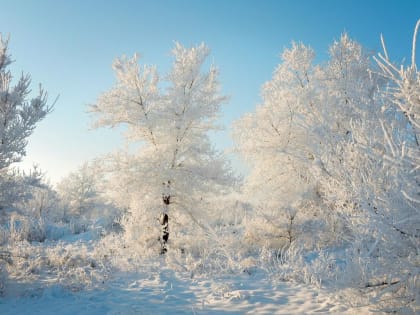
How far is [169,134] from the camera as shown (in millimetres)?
8844

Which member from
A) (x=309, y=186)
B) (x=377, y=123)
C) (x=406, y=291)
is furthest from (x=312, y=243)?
(x=377, y=123)

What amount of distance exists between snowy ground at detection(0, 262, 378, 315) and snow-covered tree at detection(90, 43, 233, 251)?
3.00 m

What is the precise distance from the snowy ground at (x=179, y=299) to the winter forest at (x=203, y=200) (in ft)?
0.11

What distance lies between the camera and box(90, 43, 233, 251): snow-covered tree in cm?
847

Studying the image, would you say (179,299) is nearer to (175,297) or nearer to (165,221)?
(175,297)

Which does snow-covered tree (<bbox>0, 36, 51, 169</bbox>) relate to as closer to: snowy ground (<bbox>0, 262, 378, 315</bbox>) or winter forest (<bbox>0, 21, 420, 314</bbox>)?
winter forest (<bbox>0, 21, 420, 314</bbox>)

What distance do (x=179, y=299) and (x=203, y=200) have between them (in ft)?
13.7

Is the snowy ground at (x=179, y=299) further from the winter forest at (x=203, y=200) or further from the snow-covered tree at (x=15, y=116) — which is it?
the snow-covered tree at (x=15, y=116)

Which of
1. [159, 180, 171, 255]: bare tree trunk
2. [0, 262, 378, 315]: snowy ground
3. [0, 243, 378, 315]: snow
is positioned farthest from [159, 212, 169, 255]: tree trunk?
[0, 262, 378, 315]: snowy ground

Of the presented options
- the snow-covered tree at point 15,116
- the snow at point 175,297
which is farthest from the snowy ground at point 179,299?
the snow-covered tree at point 15,116

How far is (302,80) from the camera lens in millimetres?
9883

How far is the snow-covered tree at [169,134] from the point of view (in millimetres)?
8469

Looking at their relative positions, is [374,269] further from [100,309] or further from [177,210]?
[177,210]

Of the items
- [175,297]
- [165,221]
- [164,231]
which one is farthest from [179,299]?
[165,221]
